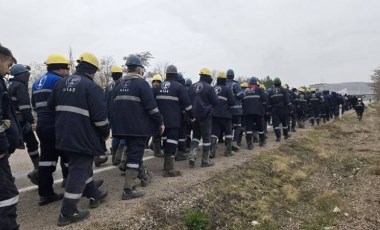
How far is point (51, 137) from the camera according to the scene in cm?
583

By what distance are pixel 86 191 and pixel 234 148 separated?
6.26 meters

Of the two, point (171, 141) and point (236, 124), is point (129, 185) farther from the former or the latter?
point (236, 124)

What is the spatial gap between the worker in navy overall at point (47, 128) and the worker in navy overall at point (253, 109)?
22.8 feet

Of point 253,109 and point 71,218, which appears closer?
point 71,218

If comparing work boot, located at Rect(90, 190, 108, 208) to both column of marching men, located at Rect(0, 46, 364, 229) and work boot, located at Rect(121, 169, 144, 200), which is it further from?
work boot, located at Rect(121, 169, 144, 200)

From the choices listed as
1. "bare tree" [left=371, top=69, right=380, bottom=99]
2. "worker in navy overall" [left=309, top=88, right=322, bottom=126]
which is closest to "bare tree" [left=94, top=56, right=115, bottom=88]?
"worker in navy overall" [left=309, top=88, right=322, bottom=126]

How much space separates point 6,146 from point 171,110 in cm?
393

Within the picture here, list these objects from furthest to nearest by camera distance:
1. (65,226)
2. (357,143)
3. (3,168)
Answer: (357,143) < (65,226) < (3,168)

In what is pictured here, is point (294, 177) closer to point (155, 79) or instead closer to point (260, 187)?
point (260, 187)

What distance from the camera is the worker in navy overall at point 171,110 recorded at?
24.2ft

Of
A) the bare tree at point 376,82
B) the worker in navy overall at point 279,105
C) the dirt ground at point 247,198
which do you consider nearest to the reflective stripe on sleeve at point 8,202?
the dirt ground at point 247,198

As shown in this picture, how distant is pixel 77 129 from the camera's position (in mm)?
4973

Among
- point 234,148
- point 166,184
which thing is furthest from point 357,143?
point 166,184

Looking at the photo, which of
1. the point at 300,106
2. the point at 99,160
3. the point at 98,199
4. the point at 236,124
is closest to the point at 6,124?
the point at 98,199
